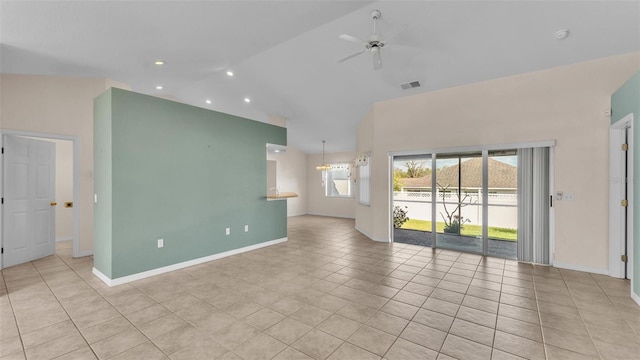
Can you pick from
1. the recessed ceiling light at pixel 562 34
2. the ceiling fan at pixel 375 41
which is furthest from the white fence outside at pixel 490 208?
the ceiling fan at pixel 375 41

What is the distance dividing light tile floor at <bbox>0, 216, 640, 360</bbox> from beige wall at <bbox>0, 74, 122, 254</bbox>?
1.08 m

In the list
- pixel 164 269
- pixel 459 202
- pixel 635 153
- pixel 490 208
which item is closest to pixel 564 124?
pixel 635 153

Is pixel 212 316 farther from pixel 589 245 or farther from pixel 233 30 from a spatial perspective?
pixel 589 245

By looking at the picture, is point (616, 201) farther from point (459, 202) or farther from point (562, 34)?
point (562, 34)

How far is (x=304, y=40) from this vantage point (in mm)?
4180

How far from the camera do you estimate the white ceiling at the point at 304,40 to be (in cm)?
310

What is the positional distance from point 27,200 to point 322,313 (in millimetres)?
5476

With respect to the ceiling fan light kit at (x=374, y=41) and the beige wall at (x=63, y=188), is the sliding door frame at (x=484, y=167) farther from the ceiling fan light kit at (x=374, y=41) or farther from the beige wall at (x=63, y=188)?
the beige wall at (x=63, y=188)

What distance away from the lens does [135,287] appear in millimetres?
3445

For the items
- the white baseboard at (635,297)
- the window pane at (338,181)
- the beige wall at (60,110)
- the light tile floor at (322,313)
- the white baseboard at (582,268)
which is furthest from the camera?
the window pane at (338,181)

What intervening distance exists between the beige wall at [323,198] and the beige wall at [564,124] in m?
5.06

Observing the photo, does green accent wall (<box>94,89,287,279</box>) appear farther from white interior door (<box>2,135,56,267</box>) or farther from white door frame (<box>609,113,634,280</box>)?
white door frame (<box>609,113,634,280</box>)

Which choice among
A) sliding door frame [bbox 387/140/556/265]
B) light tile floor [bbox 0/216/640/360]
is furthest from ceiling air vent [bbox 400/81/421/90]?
light tile floor [bbox 0/216/640/360]

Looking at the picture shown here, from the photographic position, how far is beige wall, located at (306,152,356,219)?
10.1 meters
